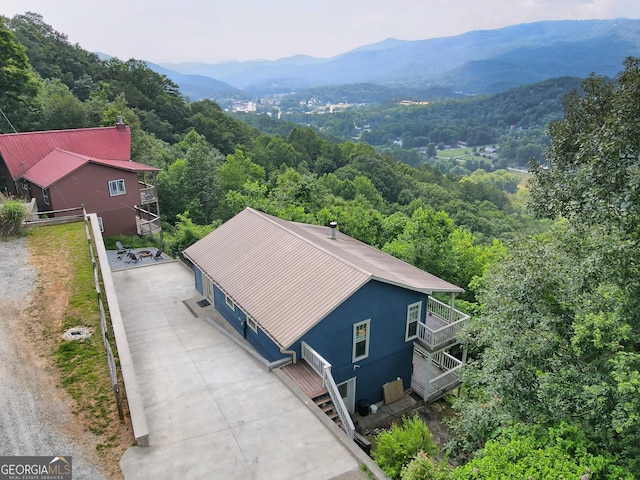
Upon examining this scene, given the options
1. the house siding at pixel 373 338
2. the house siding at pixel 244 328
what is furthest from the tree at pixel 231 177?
the house siding at pixel 373 338

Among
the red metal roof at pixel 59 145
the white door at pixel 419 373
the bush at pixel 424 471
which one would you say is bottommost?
the white door at pixel 419 373

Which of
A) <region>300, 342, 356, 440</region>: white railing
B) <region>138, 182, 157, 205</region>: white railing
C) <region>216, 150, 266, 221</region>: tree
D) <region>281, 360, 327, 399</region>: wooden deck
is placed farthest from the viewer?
<region>216, 150, 266, 221</region>: tree

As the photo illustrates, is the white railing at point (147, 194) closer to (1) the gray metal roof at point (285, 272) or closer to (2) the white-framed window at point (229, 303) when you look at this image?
(1) the gray metal roof at point (285, 272)

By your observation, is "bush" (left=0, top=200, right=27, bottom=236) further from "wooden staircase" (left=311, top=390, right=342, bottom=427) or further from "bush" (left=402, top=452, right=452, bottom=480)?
"bush" (left=402, top=452, right=452, bottom=480)

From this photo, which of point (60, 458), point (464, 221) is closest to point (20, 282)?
point (60, 458)

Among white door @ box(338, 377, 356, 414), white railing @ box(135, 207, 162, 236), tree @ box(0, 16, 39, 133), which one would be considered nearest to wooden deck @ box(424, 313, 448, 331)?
white door @ box(338, 377, 356, 414)
